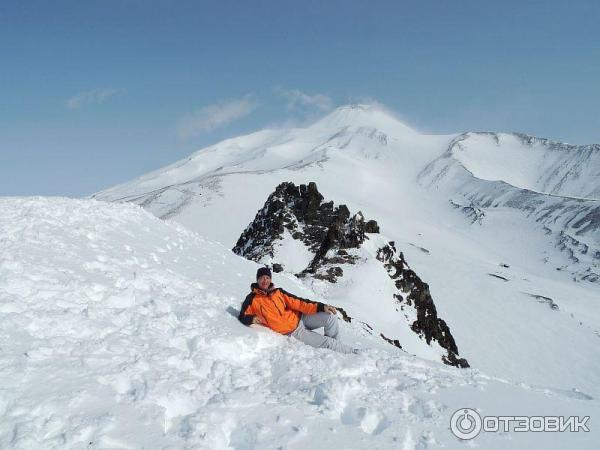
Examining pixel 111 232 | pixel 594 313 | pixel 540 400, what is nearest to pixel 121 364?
pixel 540 400

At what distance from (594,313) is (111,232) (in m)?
53.1

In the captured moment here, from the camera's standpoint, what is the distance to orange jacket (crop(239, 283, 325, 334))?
30.3 feet

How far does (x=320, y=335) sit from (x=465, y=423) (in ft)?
11.7

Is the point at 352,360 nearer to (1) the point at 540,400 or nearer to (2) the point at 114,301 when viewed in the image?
(1) the point at 540,400

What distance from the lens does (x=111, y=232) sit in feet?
47.2

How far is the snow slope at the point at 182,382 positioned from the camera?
539cm

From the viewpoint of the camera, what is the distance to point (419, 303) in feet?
91.4

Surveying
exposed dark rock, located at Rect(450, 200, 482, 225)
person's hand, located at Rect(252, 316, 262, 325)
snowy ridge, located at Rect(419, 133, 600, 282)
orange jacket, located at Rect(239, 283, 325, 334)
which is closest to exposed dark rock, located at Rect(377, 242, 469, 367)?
orange jacket, located at Rect(239, 283, 325, 334)

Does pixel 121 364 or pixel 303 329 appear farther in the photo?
pixel 303 329

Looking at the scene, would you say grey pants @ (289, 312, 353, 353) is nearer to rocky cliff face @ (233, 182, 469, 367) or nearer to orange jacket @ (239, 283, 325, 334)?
orange jacket @ (239, 283, 325, 334)

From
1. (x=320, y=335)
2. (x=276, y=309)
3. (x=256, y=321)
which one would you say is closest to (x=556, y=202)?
(x=320, y=335)
